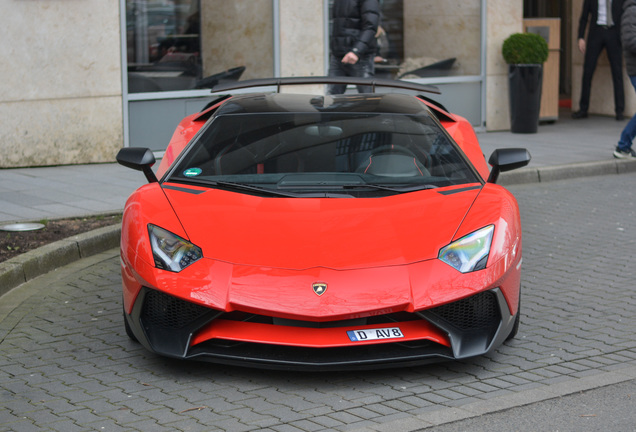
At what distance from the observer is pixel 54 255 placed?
689 centimetres

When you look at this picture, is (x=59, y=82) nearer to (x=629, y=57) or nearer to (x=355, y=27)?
(x=355, y=27)

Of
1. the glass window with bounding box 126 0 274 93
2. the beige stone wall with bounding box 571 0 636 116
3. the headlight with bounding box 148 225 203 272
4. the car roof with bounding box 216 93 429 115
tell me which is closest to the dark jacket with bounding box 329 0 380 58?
the glass window with bounding box 126 0 274 93

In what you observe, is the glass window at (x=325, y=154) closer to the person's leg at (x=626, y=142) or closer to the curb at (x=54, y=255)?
the curb at (x=54, y=255)

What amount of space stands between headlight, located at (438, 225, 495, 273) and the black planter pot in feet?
31.2

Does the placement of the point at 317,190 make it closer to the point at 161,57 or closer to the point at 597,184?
the point at 597,184

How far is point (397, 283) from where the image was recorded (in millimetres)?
4410

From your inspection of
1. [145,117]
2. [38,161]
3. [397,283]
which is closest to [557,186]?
[145,117]

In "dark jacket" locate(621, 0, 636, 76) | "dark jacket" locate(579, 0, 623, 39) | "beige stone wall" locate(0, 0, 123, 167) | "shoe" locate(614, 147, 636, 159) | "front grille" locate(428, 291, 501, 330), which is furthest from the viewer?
"dark jacket" locate(579, 0, 623, 39)

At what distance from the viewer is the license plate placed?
14.3 ft

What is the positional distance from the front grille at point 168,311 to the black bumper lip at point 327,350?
0.01m

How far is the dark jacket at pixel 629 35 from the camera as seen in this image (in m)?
11.6

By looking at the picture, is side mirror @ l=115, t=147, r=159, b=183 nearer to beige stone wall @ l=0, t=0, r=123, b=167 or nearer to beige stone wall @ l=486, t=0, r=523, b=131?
beige stone wall @ l=0, t=0, r=123, b=167

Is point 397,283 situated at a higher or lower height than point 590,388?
higher

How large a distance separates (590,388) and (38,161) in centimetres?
798
